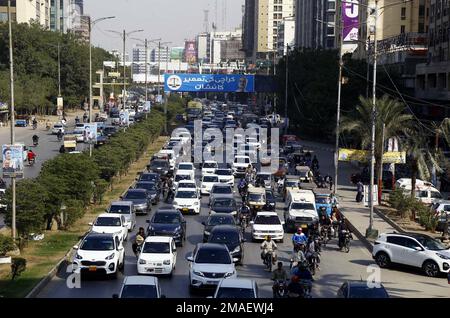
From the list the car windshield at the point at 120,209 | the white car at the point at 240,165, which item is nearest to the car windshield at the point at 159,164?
the white car at the point at 240,165

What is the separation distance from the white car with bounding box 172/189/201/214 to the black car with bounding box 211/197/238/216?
1.93 meters

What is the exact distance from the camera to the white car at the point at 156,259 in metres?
24.2

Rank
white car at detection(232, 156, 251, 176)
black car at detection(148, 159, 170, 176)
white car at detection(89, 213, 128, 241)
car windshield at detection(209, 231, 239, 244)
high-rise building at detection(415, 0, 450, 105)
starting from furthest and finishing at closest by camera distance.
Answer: high-rise building at detection(415, 0, 450, 105), white car at detection(232, 156, 251, 176), black car at detection(148, 159, 170, 176), white car at detection(89, 213, 128, 241), car windshield at detection(209, 231, 239, 244)

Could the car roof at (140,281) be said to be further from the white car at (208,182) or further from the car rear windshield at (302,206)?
the white car at (208,182)

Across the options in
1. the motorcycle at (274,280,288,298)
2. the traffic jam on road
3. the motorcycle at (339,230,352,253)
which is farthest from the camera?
the motorcycle at (339,230,352,253)

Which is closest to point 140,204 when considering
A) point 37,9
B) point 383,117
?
point 383,117

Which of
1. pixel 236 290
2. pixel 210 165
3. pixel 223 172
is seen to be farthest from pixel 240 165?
pixel 236 290

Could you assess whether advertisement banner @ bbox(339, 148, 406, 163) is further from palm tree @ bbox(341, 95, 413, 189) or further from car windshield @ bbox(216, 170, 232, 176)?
car windshield @ bbox(216, 170, 232, 176)

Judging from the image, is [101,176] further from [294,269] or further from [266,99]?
[266,99]

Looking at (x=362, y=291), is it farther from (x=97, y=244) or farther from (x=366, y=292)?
(x=97, y=244)

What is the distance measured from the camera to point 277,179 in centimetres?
5250

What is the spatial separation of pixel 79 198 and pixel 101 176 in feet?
36.9

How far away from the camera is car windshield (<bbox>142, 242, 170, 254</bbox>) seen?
80.7 ft

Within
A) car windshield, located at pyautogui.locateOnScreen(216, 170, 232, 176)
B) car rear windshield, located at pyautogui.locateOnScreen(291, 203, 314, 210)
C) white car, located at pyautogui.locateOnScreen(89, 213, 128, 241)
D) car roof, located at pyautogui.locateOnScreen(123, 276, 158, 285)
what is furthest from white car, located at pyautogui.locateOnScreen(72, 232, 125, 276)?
car windshield, located at pyautogui.locateOnScreen(216, 170, 232, 176)
